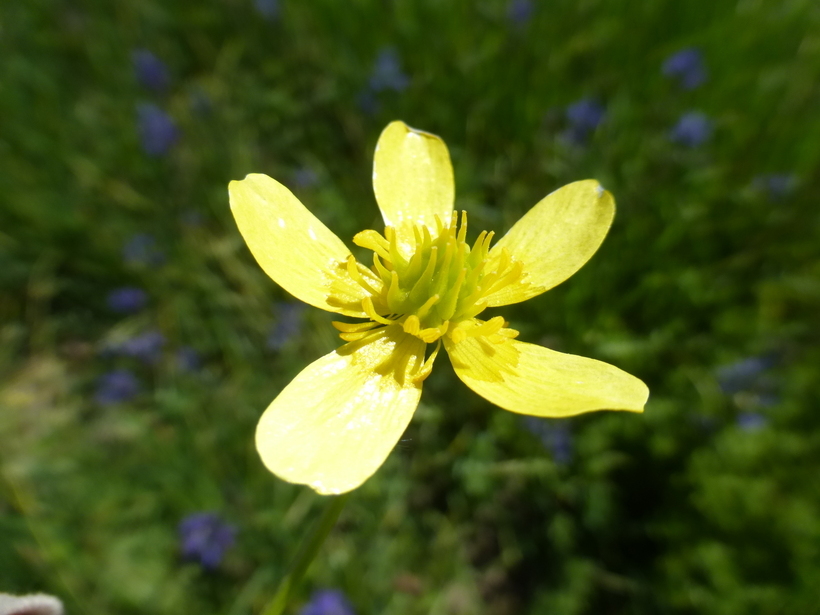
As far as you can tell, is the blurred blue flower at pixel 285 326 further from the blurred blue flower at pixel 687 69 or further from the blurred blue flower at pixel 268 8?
the blurred blue flower at pixel 687 69

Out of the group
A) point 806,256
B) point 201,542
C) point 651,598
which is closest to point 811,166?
point 806,256

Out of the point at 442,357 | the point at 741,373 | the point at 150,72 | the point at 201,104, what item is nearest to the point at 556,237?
the point at 442,357

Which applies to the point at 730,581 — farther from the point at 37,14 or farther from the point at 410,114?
the point at 37,14

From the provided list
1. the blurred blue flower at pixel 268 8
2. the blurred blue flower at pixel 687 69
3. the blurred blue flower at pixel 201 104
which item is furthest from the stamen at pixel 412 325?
the blurred blue flower at pixel 268 8

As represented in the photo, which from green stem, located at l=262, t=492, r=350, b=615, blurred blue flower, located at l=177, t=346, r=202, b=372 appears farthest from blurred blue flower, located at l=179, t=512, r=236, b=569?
green stem, located at l=262, t=492, r=350, b=615

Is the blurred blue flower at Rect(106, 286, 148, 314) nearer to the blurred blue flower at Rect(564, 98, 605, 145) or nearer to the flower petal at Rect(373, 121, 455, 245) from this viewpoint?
the flower petal at Rect(373, 121, 455, 245)

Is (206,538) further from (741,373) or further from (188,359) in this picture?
(741,373)
